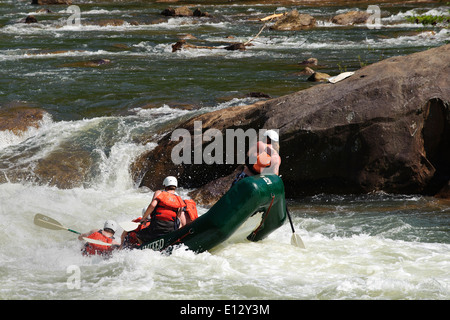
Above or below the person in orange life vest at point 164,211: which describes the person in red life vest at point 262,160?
above

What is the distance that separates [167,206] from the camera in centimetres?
798

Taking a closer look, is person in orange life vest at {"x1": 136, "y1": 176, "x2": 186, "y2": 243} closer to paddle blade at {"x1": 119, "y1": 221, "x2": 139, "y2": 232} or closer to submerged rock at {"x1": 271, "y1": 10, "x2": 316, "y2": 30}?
paddle blade at {"x1": 119, "y1": 221, "x2": 139, "y2": 232}

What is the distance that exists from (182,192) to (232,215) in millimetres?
3294

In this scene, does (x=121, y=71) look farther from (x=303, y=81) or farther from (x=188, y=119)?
(x=188, y=119)

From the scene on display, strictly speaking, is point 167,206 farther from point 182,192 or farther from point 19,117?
point 19,117

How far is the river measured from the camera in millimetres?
7023

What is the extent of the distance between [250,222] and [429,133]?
3.66 m

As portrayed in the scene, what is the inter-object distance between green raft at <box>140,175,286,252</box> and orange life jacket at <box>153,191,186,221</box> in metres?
0.24

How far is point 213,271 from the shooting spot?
739 cm

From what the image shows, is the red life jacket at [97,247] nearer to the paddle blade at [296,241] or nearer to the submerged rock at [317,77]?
the paddle blade at [296,241]

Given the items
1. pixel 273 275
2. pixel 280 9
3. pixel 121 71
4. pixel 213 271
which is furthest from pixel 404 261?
pixel 280 9

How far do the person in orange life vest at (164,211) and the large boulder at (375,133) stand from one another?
2.43m

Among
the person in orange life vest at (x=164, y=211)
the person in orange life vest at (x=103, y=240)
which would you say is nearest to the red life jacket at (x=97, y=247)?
the person in orange life vest at (x=103, y=240)

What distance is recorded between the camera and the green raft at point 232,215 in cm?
766
